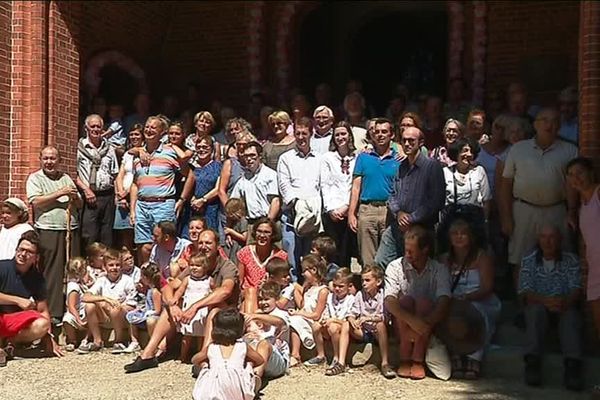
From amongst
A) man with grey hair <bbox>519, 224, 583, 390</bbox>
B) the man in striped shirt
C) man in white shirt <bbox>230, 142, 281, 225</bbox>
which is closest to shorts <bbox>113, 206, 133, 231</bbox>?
the man in striped shirt

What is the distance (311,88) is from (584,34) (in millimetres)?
6416

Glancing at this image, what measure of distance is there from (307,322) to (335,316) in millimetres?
248

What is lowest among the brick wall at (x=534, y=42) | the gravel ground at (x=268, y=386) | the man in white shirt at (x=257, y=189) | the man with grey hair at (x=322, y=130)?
the gravel ground at (x=268, y=386)

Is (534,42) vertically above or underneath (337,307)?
above

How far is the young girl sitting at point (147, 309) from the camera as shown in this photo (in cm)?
722

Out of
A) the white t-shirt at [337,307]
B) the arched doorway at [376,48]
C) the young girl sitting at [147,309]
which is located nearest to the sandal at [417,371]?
the white t-shirt at [337,307]

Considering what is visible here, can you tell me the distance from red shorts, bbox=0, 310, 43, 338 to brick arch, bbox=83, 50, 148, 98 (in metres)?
4.17

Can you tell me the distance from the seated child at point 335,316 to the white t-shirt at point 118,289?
185 centimetres

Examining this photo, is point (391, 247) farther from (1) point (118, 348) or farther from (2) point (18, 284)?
(2) point (18, 284)

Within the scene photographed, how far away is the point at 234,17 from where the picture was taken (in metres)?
12.4

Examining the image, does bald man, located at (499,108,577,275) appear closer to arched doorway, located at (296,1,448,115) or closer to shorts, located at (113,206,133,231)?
shorts, located at (113,206,133,231)

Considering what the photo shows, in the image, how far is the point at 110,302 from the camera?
7.50 metres

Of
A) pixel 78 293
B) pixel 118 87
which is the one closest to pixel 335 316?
pixel 78 293

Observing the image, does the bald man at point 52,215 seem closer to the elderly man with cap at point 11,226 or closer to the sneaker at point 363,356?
the elderly man with cap at point 11,226
